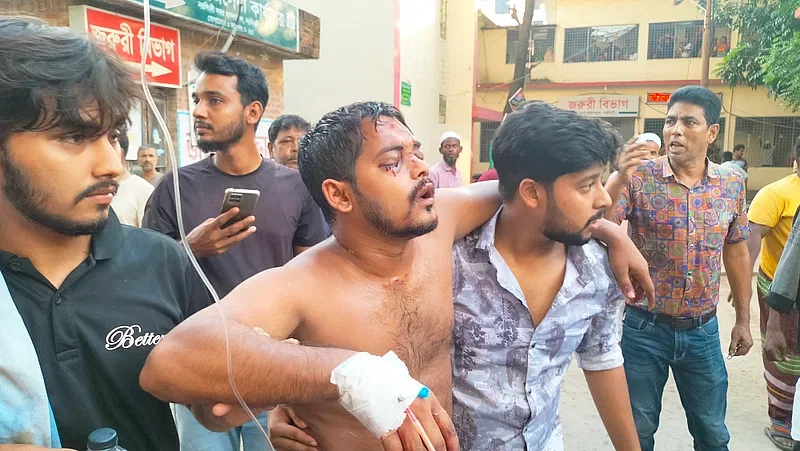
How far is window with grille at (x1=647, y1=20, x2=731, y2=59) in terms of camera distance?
22005 mm

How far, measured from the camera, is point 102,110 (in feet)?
4.06

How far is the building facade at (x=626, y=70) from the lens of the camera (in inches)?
861

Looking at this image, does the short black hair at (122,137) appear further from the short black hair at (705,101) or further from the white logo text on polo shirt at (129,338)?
the short black hair at (705,101)

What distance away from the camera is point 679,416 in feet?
13.8

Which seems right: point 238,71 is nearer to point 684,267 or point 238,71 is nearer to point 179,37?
point 684,267

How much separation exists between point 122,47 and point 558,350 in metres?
5.48

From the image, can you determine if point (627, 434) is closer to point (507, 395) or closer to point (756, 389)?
point (507, 395)

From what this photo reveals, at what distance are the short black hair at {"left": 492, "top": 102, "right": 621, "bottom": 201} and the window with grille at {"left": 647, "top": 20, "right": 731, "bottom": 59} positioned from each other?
24.0 m

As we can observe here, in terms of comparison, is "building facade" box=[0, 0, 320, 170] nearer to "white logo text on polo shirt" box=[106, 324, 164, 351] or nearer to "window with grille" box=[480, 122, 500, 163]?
"white logo text on polo shirt" box=[106, 324, 164, 351]

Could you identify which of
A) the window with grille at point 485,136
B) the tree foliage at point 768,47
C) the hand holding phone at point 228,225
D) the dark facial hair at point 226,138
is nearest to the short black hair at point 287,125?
the dark facial hair at point 226,138

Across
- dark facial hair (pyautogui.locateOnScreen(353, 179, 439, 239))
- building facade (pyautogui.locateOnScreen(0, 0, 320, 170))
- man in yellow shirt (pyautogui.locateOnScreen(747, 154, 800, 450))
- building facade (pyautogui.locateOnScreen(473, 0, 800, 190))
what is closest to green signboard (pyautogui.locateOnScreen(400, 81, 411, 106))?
building facade (pyautogui.locateOnScreen(0, 0, 320, 170))

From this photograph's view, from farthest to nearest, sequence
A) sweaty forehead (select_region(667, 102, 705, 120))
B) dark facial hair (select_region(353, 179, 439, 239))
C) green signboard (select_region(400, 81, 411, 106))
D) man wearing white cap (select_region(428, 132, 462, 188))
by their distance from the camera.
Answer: green signboard (select_region(400, 81, 411, 106)) < man wearing white cap (select_region(428, 132, 462, 188)) < sweaty forehead (select_region(667, 102, 705, 120)) < dark facial hair (select_region(353, 179, 439, 239))

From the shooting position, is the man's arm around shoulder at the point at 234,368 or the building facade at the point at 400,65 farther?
the building facade at the point at 400,65

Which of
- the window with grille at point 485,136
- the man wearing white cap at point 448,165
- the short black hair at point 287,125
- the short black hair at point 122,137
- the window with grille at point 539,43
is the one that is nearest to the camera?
the short black hair at point 122,137
